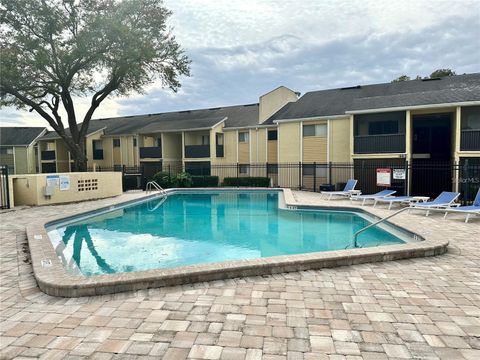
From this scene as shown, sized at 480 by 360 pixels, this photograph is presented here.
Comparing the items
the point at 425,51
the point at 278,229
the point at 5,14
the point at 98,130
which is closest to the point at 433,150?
the point at 425,51

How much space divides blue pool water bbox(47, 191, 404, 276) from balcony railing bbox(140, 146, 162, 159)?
14.9m

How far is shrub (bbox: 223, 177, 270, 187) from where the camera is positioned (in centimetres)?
2409

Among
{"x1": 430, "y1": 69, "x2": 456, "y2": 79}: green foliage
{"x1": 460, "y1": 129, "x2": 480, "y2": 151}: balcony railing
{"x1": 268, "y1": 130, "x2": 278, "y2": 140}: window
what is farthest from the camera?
{"x1": 430, "y1": 69, "x2": 456, "y2": 79}: green foliage

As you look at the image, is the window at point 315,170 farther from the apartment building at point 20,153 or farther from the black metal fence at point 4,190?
the apartment building at point 20,153

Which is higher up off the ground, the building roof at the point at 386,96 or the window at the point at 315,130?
the building roof at the point at 386,96

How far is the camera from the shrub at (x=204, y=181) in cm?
2567

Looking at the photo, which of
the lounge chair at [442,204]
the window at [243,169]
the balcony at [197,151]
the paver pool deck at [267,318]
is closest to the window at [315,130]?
the window at [243,169]

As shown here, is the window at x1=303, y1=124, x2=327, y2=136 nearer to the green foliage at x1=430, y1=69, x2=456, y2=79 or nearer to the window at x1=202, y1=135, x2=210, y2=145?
the window at x1=202, y1=135, x2=210, y2=145

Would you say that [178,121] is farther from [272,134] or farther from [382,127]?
[382,127]

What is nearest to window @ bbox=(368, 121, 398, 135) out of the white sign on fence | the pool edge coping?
the white sign on fence

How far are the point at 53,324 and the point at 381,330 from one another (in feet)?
11.5

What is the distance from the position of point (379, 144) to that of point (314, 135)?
4.93 meters

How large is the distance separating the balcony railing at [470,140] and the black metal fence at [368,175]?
752 millimetres

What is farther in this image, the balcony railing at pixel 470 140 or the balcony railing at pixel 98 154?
the balcony railing at pixel 98 154
